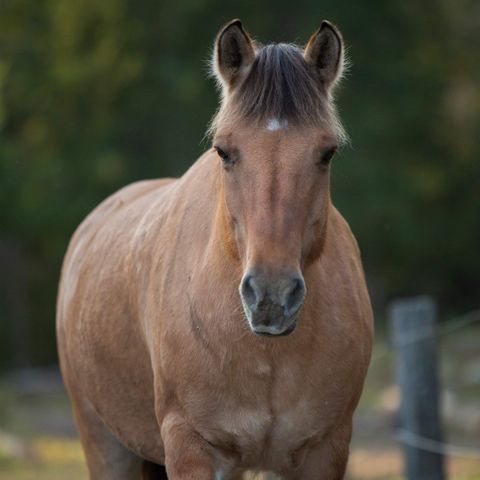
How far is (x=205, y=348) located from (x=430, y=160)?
2121 cm

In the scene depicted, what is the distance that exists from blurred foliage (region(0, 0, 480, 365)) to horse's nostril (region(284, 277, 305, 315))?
16462 mm

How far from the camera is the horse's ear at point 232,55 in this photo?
4.82m

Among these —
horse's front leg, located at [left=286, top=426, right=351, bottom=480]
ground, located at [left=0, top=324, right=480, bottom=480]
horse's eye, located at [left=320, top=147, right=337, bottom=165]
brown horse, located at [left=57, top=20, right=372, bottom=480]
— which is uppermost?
horse's eye, located at [left=320, top=147, right=337, bottom=165]

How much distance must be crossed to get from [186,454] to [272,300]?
3.24ft

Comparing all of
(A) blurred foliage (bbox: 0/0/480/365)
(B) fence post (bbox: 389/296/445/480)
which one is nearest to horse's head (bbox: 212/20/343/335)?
(B) fence post (bbox: 389/296/445/480)

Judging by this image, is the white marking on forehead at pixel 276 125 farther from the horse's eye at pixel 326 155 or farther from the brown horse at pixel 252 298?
the horse's eye at pixel 326 155

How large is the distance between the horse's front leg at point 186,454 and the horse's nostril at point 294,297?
921mm

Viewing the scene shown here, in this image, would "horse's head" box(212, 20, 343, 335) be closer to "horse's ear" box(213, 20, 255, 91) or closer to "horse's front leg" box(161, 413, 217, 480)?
"horse's ear" box(213, 20, 255, 91)

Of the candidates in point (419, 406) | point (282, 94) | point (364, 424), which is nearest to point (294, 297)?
point (282, 94)

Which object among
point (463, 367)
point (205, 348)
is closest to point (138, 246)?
point (205, 348)

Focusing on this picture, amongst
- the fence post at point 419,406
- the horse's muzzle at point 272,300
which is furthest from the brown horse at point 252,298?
the fence post at point 419,406

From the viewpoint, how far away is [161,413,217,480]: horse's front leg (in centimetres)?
501

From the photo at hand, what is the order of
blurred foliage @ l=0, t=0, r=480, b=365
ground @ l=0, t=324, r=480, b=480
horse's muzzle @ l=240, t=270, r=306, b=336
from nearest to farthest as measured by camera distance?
horse's muzzle @ l=240, t=270, r=306, b=336
ground @ l=0, t=324, r=480, b=480
blurred foliage @ l=0, t=0, r=480, b=365

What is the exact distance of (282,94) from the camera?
4.70 meters
